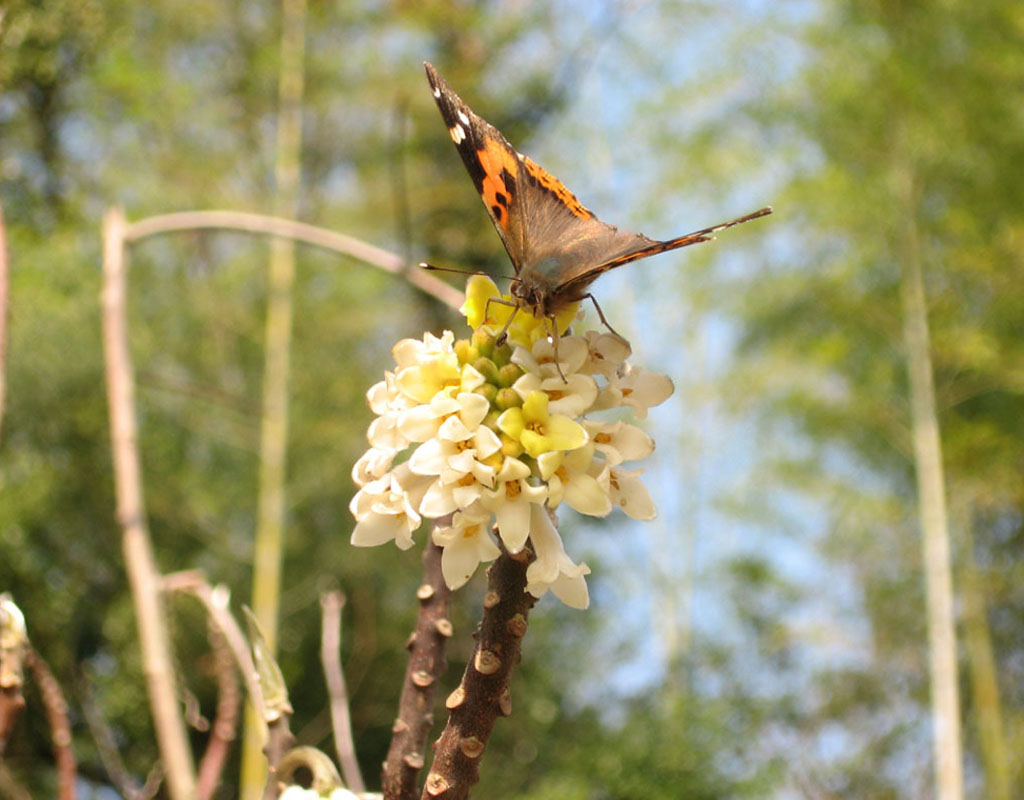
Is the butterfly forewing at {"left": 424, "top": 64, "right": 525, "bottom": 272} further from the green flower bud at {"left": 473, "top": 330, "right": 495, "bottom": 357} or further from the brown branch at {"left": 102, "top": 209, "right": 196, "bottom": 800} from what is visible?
the brown branch at {"left": 102, "top": 209, "right": 196, "bottom": 800}

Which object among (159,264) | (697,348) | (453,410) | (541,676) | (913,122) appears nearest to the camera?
(453,410)

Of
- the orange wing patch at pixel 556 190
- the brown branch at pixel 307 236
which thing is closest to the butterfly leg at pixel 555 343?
the orange wing patch at pixel 556 190

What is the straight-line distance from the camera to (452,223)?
4.85m

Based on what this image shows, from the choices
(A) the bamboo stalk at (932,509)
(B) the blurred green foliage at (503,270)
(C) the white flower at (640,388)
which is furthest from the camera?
(B) the blurred green foliage at (503,270)

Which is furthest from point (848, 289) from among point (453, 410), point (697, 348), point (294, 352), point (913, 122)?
point (453, 410)

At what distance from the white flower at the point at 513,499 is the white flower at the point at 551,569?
0.8 inches

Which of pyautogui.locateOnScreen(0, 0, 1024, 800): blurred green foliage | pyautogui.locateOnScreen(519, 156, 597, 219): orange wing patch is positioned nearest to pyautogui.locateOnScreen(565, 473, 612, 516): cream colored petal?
pyautogui.locateOnScreen(519, 156, 597, 219): orange wing patch

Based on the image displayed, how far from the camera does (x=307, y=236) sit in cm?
116

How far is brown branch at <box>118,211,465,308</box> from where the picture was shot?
3.47 ft

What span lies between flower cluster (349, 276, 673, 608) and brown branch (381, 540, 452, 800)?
0.15 ft

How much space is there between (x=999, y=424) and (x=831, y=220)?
1264 millimetres

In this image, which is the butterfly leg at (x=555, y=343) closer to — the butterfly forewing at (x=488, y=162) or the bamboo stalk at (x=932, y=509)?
the butterfly forewing at (x=488, y=162)

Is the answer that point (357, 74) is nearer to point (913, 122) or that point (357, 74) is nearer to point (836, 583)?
point (913, 122)

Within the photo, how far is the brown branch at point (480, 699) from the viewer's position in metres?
0.49
